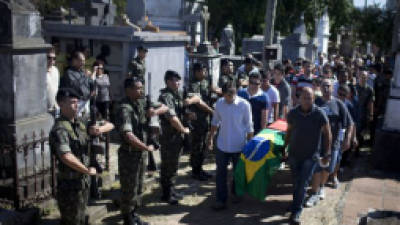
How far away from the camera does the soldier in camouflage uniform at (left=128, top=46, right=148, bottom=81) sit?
32.0 feet

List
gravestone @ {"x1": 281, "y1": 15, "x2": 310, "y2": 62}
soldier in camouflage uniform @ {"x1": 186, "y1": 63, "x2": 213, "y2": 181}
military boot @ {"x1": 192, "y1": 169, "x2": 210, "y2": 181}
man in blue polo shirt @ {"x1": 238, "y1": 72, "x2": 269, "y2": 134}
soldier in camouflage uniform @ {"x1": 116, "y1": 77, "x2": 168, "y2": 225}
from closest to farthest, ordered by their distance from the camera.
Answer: soldier in camouflage uniform @ {"x1": 116, "y1": 77, "x2": 168, "y2": 225}
man in blue polo shirt @ {"x1": 238, "y1": 72, "x2": 269, "y2": 134}
soldier in camouflage uniform @ {"x1": 186, "y1": 63, "x2": 213, "y2": 181}
military boot @ {"x1": 192, "y1": 169, "x2": 210, "y2": 181}
gravestone @ {"x1": 281, "y1": 15, "x2": 310, "y2": 62}

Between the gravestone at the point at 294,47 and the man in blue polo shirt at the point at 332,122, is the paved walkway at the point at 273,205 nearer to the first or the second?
the man in blue polo shirt at the point at 332,122

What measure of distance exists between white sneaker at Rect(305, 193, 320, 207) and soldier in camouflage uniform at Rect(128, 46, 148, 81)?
4.60 m


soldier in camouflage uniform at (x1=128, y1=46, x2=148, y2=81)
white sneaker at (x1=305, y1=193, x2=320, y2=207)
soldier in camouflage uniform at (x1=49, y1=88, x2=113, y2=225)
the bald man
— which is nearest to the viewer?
soldier in camouflage uniform at (x1=49, y1=88, x2=113, y2=225)

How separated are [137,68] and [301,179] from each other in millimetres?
5085

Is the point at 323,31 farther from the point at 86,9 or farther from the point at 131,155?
the point at 131,155

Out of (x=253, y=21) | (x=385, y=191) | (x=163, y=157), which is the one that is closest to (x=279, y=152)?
(x=163, y=157)

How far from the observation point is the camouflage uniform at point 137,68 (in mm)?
9758

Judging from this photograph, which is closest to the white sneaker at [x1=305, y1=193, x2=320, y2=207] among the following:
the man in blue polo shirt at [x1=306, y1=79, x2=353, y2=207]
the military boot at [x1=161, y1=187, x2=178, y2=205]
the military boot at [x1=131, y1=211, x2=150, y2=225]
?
the man in blue polo shirt at [x1=306, y1=79, x2=353, y2=207]

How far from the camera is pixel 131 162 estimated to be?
17.4 feet

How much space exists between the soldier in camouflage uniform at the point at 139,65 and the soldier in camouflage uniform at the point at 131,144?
441 cm

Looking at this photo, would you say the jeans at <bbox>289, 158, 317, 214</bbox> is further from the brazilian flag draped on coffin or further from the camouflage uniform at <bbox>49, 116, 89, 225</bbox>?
the camouflage uniform at <bbox>49, 116, 89, 225</bbox>

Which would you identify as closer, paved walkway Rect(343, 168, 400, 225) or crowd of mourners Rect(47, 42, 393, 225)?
crowd of mourners Rect(47, 42, 393, 225)

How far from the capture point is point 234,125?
6340 mm
